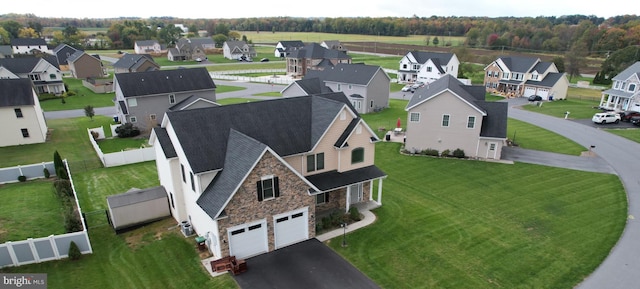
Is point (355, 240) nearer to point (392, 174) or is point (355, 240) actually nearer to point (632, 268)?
point (392, 174)

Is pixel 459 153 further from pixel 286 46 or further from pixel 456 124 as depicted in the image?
pixel 286 46

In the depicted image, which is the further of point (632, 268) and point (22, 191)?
→ point (22, 191)

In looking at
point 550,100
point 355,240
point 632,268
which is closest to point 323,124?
point 355,240

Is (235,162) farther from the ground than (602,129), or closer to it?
farther from the ground

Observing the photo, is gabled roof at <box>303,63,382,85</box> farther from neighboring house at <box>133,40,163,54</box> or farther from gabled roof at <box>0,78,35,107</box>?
neighboring house at <box>133,40,163,54</box>

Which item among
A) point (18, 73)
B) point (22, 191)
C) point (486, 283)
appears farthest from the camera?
point (18, 73)

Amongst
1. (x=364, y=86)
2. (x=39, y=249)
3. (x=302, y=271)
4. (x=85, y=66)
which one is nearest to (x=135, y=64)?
(x=85, y=66)

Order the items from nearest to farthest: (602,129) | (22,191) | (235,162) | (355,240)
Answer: (235,162) → (355,240) → (22,191) → (602,129)
